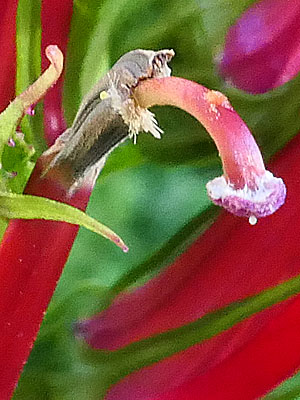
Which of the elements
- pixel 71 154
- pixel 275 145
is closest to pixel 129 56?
pixel 71 154

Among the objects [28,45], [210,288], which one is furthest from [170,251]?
[28,45]

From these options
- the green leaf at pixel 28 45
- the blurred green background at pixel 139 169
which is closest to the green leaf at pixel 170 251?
the blurred green background at pixel 139 169

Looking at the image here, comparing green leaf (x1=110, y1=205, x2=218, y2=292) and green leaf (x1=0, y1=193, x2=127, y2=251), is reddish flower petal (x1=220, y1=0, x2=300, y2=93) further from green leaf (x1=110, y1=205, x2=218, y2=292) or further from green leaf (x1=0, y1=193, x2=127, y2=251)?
green leaf (x1=0, y1=193, x2=127, y2=251)

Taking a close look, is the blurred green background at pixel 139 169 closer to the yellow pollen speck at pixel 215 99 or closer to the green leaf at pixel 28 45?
the green leaf at pixel 28 45

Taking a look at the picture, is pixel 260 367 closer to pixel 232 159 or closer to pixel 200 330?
pixel 200 330

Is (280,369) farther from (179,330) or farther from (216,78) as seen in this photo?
(216,78)

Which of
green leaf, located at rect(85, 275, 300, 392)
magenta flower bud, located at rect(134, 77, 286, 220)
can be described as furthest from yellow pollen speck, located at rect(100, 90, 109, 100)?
green leaf, located at rect(85, 275, 300, 392)
